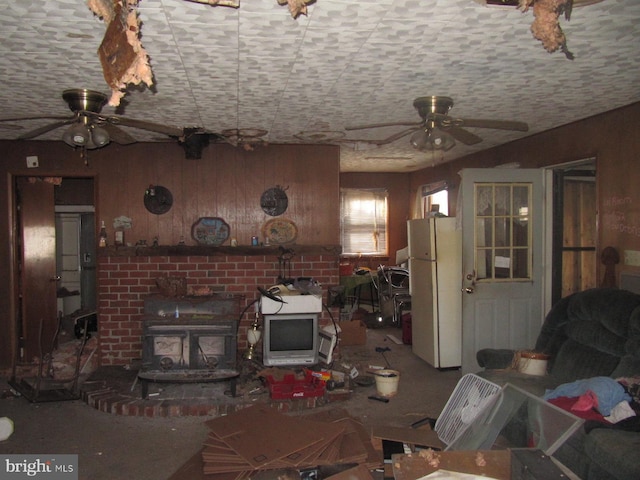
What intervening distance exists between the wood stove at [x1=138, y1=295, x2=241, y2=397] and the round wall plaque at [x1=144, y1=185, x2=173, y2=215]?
100cm

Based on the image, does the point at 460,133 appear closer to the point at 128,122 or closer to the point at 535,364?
the point at 535,364

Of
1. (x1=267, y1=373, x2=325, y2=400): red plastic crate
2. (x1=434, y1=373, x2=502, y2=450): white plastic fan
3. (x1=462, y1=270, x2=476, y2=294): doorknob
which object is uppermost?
(x1=462, y1=270, x2=476, y2=294): doorknob

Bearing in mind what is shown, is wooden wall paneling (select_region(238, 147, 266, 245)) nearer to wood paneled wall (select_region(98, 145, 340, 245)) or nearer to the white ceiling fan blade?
wood paneled wall (select_region(98, 145, 340, 245))

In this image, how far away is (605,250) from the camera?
3.64 metres

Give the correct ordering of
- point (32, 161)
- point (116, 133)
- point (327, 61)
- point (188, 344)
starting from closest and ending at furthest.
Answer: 1. point (327, 61)
2. point (116, 133)
3. point (188, 344)
4. point (32, 161)

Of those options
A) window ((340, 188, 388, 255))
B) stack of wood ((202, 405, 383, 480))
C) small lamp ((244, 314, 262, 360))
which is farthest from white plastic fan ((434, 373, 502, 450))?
window ((340, 188, 388, 255))

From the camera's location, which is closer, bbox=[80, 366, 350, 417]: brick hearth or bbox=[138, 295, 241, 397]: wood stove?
bbox=[80, 366, 350, 417]: brick hearth

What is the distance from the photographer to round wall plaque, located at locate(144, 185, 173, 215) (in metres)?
4.80

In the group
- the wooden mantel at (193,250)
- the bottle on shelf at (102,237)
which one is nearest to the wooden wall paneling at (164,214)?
the wooden mantel at (193,250)

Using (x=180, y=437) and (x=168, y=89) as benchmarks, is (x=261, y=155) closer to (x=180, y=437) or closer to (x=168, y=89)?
(x=168, y=89)

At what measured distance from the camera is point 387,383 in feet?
13.4

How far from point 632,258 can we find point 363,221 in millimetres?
4610

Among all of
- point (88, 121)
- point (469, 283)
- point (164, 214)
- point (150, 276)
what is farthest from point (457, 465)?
point (164, 214)

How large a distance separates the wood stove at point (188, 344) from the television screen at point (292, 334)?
0.37 metres
